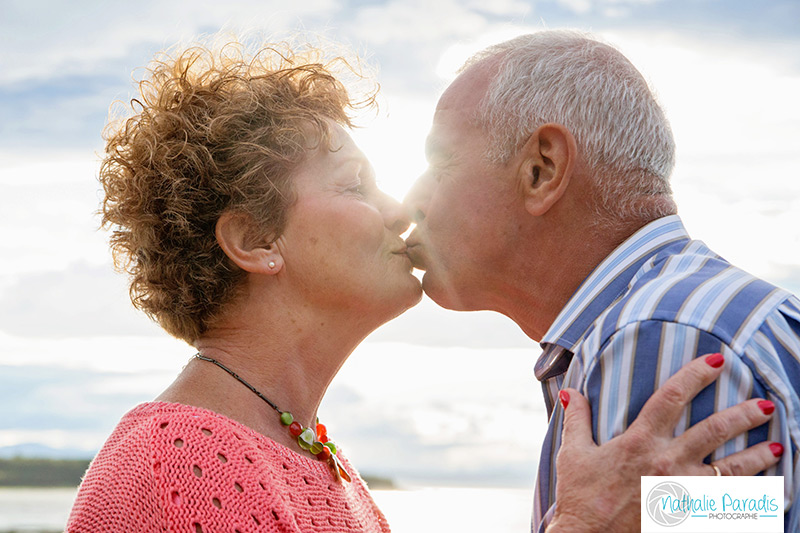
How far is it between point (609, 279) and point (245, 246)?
122cm

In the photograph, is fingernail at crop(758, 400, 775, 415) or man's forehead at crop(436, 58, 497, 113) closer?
fingernail at crop(758, 400, 775, 415)

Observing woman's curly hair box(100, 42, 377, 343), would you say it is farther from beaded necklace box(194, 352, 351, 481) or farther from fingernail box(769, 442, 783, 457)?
fingernail box(769, 442, 783, 457)

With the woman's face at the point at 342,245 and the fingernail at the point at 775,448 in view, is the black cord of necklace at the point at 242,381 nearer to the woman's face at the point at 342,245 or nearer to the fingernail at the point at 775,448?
the woman's face at the point at 342,245

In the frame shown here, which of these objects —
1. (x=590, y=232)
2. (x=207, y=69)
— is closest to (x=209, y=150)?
(x=207, y=69)

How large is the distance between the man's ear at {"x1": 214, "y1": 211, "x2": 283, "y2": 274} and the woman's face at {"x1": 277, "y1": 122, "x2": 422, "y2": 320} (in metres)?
0.05

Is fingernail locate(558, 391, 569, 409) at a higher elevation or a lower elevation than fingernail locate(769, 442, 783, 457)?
higher

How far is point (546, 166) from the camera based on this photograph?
95.3 inches

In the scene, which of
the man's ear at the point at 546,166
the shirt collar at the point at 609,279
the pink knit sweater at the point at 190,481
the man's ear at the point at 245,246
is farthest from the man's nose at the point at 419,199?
the pink knit sweater at the point at 190,481

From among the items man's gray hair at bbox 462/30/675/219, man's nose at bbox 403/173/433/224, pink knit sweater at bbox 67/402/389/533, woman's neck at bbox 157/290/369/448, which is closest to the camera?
pink knit sweater at bbox 67/402/389/533

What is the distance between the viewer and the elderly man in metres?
1.74

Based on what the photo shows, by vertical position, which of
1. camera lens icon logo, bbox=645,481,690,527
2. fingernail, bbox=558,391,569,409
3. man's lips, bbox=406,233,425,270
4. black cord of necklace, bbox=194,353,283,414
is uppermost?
man's lips, bbox=406,233,425,270

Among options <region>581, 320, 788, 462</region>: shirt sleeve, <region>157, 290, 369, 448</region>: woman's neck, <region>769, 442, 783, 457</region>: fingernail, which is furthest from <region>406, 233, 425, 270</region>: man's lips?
<region>769, 442, 783, 457</region>: fingernail

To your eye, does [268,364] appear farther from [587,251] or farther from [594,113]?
[594,113]

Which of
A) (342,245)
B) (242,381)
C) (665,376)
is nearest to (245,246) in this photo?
(342,245)
